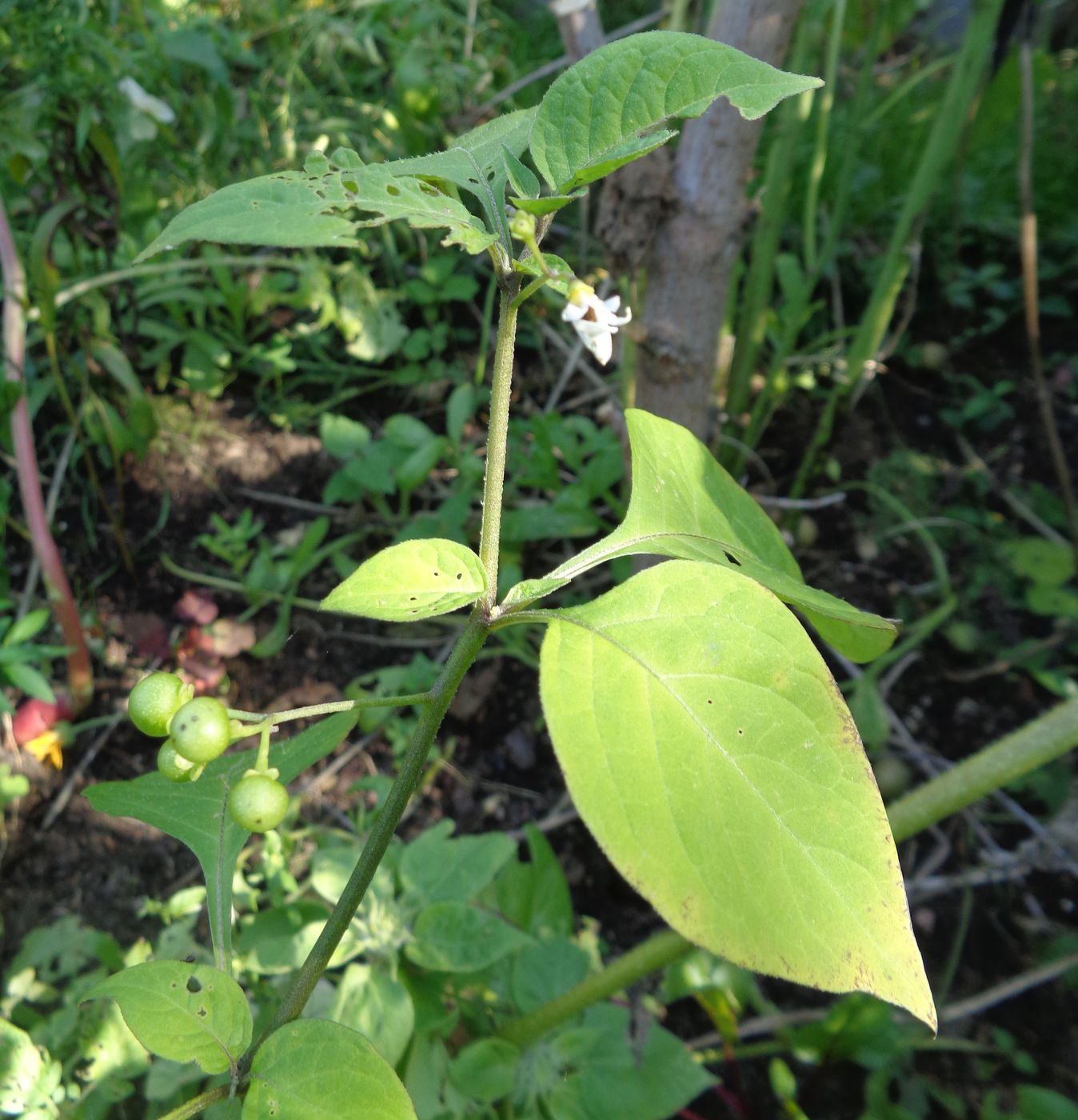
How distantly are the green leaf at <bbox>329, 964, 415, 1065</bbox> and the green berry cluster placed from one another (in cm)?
45

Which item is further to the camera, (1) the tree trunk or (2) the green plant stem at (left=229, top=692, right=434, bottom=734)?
(1) the tree trunk

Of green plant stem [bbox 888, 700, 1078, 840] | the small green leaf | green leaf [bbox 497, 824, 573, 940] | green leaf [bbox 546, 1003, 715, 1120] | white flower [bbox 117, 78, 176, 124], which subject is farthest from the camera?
white flower [bbox 117, 78, 176, 124]

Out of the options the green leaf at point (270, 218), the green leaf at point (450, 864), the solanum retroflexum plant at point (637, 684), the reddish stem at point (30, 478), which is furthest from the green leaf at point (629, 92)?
the reddish stem at point (30, 478)

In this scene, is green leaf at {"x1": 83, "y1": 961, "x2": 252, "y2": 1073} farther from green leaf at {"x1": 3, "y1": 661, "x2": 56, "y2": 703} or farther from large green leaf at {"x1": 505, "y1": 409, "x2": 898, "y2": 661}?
green leaf at {"x1": 3, "y1": 661, "x2": 56, "y2": 703}

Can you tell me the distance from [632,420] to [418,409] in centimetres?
152

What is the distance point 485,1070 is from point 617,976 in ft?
0.55

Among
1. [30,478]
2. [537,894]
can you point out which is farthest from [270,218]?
[30,478]

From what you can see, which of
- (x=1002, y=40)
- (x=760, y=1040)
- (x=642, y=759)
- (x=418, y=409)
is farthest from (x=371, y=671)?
(x=1002, y=40)

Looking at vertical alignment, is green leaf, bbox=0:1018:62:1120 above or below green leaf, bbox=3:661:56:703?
above

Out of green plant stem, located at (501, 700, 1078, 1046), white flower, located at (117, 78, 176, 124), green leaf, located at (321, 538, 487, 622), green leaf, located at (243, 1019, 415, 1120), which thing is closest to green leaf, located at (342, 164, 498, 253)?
green leaf, located at (321, 538, 487, 622)

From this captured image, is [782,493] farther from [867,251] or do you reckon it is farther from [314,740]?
[314,740]

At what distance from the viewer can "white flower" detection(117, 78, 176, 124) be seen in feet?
4.90

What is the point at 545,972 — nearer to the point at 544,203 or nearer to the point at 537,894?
the point at 537,894

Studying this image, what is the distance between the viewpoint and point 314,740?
0.69 m
